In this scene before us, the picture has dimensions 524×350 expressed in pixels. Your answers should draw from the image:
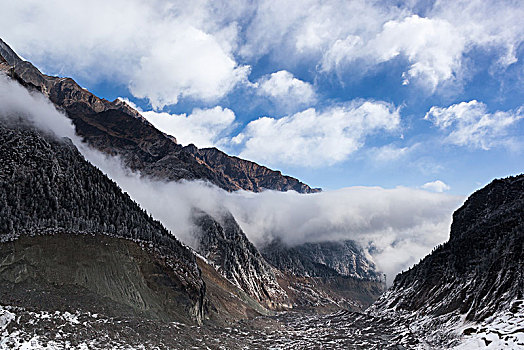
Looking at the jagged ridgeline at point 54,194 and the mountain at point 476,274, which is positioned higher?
the jagged ridgeline at point 54,194

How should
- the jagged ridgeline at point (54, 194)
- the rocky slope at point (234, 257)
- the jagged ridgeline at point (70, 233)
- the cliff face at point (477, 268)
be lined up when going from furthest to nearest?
the rocky slope at point (234, 257), the jagged ridgeline at point (54, 194), the cliff face at point (477, 268), the jagged ridgeline at point (70, 233)

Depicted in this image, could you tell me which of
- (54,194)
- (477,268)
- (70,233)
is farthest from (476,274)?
(54,194)

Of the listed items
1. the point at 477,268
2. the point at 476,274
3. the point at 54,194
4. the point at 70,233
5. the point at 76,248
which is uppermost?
the point at 54,194

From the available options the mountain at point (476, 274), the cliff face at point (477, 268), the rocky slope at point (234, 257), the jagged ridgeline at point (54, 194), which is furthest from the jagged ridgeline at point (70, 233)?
the rocky slope at point (234, 257)

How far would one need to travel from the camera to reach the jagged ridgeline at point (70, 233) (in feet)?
171

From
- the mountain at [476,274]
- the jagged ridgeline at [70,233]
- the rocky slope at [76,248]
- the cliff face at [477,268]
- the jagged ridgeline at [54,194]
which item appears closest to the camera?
the rocky slope at [76,248]

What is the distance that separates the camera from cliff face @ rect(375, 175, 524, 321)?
→ 53.3m

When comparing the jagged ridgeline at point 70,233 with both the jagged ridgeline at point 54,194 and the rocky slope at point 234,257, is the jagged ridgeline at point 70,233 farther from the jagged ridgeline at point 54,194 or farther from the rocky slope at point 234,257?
the rocky slope at point 234,257

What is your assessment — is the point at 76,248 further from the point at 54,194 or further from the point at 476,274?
the point at 476,274

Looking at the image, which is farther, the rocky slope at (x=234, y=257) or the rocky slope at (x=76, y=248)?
the rocky slope at (x=234, y=257)

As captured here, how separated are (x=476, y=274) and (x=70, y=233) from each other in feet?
267

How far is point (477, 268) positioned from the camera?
71.8m

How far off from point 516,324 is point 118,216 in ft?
270

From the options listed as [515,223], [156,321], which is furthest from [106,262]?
[515,223]
